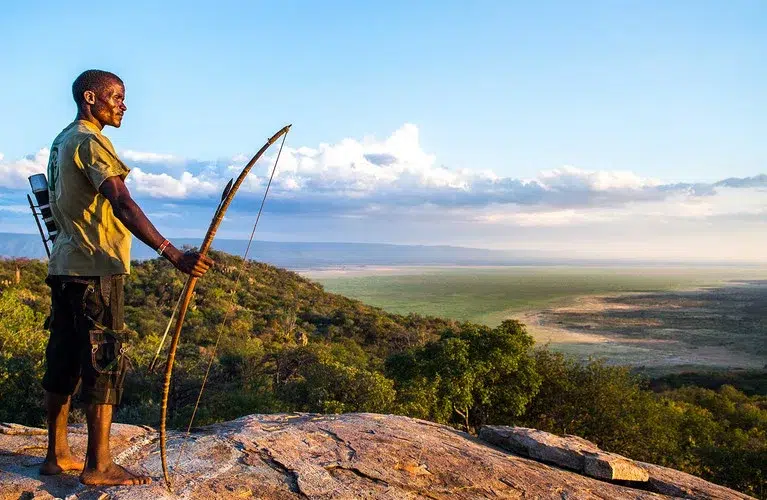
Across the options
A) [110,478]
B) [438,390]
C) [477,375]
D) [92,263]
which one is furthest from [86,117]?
[477,375]

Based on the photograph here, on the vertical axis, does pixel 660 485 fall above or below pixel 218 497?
below

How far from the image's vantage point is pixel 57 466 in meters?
4.68

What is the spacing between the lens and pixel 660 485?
6.83m

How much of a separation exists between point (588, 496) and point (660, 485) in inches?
67.6

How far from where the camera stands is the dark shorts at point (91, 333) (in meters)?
4.33

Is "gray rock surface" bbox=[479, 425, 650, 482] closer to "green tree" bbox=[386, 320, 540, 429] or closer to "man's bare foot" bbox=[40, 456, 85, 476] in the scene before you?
"man's bare foot" bbox=[40, 456, 85, 476]

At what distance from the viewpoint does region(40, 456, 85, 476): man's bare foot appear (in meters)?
4.65

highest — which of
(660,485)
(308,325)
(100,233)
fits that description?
(100,233)

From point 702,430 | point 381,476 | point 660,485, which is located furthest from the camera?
point 702,430

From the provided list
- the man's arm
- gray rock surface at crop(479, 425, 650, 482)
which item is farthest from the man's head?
gray rock surface at crop(479, 425, 650, 482)

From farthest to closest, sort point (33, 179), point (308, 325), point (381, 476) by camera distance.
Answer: point (308, 325), point (381, 476), point (33, 179)

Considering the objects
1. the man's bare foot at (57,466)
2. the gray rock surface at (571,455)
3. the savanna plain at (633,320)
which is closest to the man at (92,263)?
the man's bare foot at (57,466)

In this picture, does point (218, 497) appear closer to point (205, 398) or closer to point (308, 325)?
point (205, 398)

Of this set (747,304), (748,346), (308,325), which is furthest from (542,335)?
(747,304)
